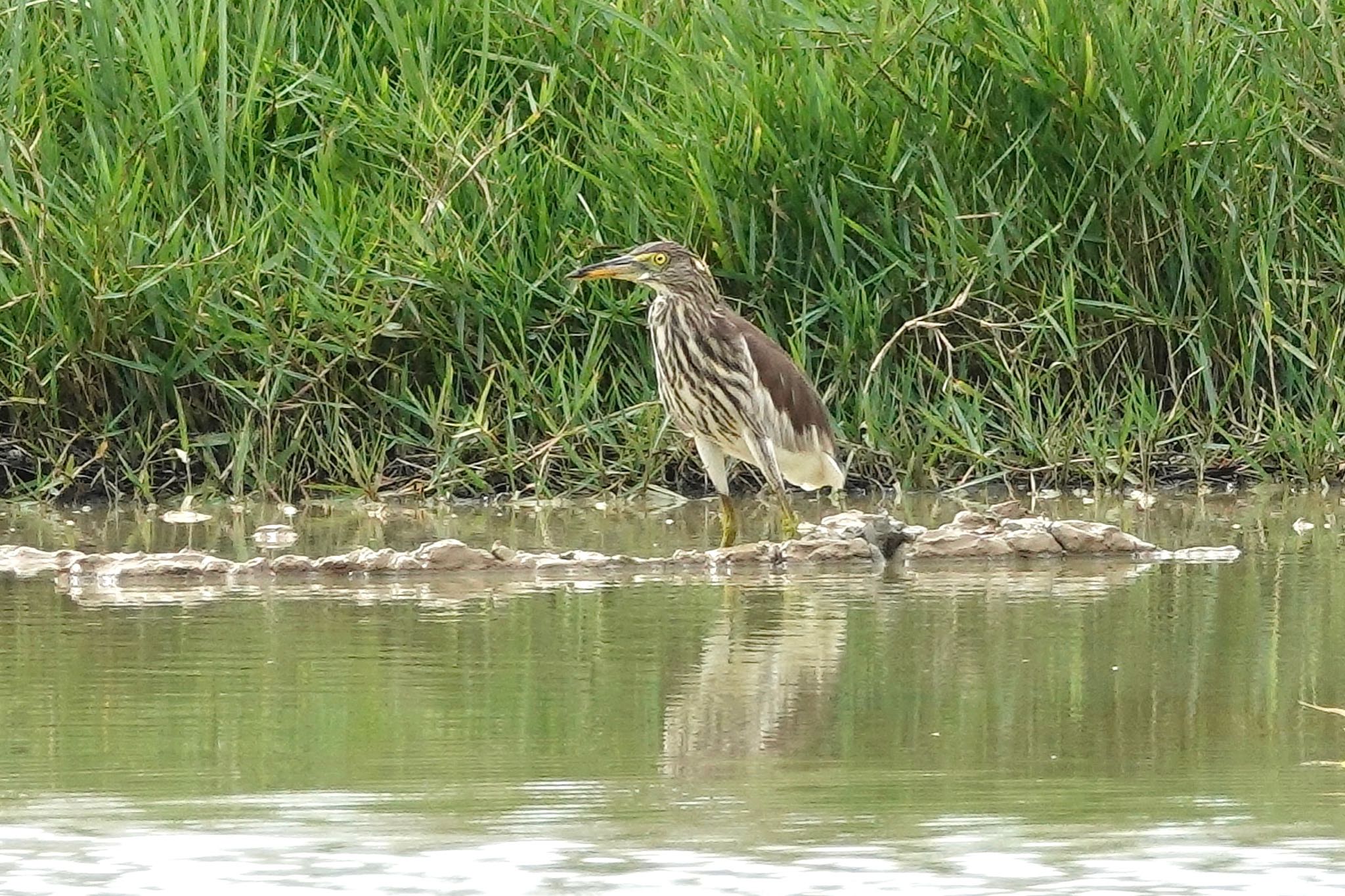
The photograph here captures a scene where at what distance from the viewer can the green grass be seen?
939 cm

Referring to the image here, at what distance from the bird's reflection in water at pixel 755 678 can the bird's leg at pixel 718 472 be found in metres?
1.42

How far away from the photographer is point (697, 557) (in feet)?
24.2

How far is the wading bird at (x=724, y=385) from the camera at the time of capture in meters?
8.50

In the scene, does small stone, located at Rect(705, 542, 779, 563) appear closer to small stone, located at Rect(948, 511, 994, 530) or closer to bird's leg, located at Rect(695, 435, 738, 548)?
small stone, located at Rect(948, 511, 994, 530)

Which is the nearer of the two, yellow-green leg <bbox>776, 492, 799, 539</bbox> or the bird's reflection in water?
the bird's reflection in water

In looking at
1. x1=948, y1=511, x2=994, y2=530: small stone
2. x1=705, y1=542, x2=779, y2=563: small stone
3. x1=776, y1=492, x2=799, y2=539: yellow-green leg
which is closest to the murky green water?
x1=705, y1=542, x2=779, y2=563: small stone

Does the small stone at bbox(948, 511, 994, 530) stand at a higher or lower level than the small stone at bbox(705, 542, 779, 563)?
higher

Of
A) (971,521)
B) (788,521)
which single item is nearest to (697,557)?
(971,521)

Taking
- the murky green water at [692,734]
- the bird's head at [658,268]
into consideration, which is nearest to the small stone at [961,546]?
the murky green water at [692,734]

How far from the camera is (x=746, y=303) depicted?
31.7 feet

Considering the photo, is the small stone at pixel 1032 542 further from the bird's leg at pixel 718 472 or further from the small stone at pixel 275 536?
the small stone at pixel 275 536

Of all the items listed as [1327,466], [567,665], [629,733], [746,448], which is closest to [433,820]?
[629,733]

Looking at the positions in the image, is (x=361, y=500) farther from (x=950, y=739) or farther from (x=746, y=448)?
(x=950, y=739)

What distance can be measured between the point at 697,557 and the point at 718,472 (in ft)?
4.36
